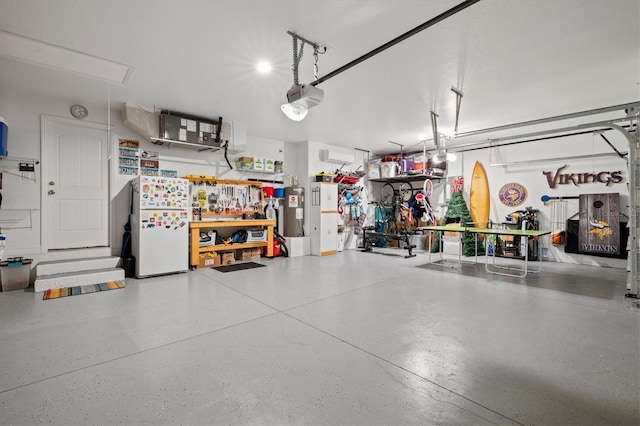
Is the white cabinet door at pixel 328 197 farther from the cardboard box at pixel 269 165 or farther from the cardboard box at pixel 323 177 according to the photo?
the cardboard box at pixel 269 165

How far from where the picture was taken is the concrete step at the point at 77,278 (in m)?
3.93

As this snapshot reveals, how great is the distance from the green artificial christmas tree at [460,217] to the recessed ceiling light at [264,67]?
619 cm

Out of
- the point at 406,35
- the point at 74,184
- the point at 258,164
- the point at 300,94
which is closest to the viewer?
the point at 406,35

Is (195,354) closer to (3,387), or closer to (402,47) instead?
(3,387)

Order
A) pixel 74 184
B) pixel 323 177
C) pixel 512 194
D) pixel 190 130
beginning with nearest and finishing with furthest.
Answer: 1. pixel 74 184
2. pixel 190 130
3. pixel 512 194
4. pixel 323 177

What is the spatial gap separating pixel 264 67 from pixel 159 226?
3.12 m

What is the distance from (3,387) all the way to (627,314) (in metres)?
5.60

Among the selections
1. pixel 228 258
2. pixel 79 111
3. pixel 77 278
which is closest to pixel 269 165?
pixel 228 258

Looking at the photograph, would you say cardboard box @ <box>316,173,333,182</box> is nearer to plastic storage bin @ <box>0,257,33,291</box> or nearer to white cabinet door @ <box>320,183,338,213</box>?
white cabinet door @ <box>320,183,338,213</box>

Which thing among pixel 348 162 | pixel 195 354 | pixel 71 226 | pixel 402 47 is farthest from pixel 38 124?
pixel 348 162

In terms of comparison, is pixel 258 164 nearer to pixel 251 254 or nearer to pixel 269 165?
pixel 269 165

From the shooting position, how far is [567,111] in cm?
508

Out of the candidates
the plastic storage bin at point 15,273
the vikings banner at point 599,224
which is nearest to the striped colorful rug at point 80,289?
the plastic storage bin at point 15,273

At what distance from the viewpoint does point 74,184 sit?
475cm
